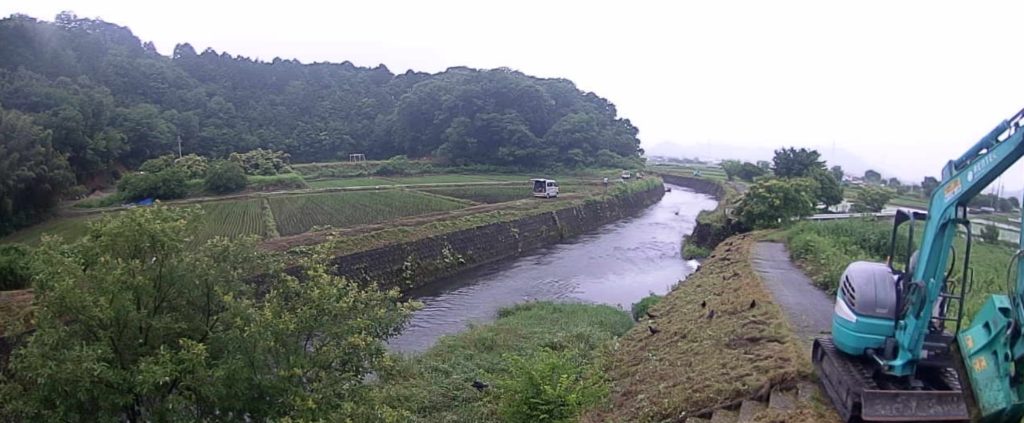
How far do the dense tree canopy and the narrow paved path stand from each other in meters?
38.8

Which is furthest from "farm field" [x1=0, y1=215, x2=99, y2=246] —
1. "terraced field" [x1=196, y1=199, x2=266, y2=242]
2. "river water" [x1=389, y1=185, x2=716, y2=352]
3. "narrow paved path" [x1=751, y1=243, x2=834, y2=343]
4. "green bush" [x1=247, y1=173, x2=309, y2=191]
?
"narrow paved path" [x1=751, y1=243, x2=834, y2=343]

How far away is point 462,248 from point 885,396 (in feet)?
77.3

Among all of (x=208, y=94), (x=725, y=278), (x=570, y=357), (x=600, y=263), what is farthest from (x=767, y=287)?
(x=208, y=94)

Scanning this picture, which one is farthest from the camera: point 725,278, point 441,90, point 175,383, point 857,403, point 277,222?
point 441,90

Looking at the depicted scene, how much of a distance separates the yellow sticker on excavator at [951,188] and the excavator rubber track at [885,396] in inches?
83.0

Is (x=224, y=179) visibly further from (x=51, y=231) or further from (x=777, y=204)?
(x=777, y=204)

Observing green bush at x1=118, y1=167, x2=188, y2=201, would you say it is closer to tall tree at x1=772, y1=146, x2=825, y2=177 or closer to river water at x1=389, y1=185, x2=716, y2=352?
river water at x1=389, y1=185, x2=716, y2=352

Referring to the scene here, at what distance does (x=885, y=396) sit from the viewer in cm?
633

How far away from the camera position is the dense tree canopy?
4428 cm

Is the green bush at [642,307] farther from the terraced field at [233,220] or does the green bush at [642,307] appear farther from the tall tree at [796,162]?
the tall tree at [796,162]

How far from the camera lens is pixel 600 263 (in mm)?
29281

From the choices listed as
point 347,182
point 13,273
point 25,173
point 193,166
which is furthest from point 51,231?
point 347,182

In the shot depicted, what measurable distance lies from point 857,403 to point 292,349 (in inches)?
284

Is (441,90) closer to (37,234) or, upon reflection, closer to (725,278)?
(37,234)
